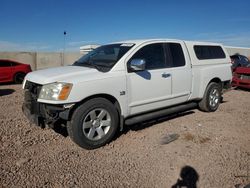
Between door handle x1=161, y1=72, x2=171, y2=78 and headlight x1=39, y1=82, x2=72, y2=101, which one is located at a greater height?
door handle x1=161, y1=72, x2=171, y2=78

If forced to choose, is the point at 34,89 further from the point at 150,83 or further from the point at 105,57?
the point at 150,83

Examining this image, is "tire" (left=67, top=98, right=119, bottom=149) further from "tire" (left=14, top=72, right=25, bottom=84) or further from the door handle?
"tire" (left=14, top=72, right=25, bottom=84)

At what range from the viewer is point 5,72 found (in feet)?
40.4

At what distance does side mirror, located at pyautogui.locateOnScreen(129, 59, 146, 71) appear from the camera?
14.5 ft

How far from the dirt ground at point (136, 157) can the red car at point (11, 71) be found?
7.50m

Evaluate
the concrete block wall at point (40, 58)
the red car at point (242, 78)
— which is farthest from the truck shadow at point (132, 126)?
the concrete block wall at point (40, 58)

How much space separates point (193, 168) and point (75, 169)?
5.74 ft

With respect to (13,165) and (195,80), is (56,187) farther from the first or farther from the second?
(195,80)

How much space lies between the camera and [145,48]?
4996 millimetres

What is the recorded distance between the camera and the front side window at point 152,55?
490 centimetres

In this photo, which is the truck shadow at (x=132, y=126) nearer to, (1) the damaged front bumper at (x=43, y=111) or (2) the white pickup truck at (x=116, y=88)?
(1) the damaged front bumper at (x=43, y=111)

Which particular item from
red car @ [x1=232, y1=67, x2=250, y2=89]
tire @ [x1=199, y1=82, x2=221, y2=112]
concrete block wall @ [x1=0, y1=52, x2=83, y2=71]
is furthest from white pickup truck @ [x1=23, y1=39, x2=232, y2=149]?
concrete block wall @ [x1=0, y1=52, x2=83, y2=71]

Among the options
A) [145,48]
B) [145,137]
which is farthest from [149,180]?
[145,48]

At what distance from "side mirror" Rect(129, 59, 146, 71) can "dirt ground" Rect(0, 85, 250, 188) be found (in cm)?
135
